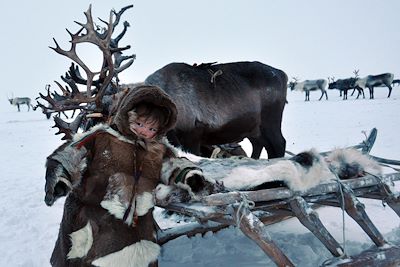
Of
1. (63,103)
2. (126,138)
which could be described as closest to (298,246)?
(126,138)

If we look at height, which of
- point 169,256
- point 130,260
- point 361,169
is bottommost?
point 169,256

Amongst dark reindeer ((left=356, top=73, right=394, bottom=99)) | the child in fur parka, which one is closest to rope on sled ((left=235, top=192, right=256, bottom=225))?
the child in fur parka

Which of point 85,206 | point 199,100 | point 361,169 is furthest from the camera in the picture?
point 199,100

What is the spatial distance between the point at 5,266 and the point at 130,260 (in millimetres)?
1741

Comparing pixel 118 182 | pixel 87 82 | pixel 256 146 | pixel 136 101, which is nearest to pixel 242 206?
pixel 118 182

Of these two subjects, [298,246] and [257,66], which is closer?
[298,246]

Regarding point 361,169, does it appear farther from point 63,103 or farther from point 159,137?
point 63,103

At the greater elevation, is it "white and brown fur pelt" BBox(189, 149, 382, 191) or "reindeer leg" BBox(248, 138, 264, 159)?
"white and brown fur pelt" BBox(189, 149, 382, 191)

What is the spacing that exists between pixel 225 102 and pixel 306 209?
3026 mm

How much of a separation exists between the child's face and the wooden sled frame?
1.43 ft

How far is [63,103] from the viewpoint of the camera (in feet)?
12.6

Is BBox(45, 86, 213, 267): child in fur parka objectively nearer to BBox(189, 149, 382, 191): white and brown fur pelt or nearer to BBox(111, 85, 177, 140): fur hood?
BBox(111, 85, 177, 140): fur hood

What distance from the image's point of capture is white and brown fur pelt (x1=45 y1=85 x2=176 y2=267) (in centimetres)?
208

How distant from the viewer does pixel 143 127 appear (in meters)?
2.26
